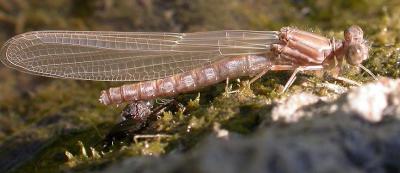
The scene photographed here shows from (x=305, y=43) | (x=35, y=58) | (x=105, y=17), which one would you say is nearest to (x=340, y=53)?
(x=305, y=43)

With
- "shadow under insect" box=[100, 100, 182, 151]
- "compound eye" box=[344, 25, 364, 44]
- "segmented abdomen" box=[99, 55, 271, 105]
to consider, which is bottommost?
"shadow under insect" box=[100, 100, 182, 151]

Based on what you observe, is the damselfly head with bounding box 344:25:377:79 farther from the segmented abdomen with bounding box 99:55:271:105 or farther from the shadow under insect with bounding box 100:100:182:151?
the shadow under insect with bounding box 100:100:182:151

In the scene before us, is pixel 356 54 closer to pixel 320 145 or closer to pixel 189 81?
pixel 189 81

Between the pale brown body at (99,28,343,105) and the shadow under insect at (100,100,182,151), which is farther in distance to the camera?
the pale brown body at (99,28,343,105)

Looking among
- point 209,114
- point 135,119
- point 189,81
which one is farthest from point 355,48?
point 135,119

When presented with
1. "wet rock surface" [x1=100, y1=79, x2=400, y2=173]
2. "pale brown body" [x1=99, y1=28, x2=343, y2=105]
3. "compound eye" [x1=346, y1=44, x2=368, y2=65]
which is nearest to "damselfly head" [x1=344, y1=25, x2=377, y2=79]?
"compound eye" [x1=346, y1=44, x2=368, y2=65]

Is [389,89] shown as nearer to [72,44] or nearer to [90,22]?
[72,44]
